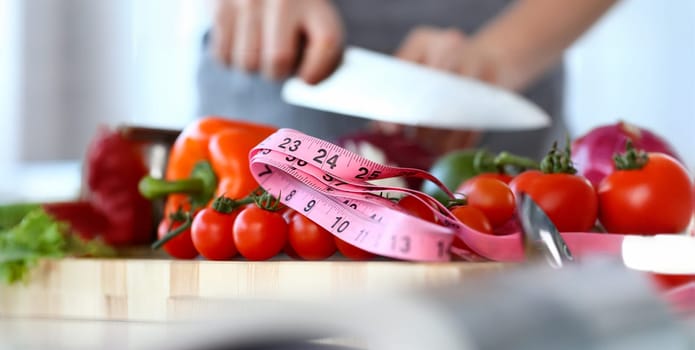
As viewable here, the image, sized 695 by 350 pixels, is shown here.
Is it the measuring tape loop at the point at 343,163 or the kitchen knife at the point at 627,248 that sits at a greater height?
the measuring tape loop at the point at 343,163

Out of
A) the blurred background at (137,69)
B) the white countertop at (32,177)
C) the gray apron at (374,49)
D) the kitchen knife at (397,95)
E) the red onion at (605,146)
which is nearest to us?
the red onion at (605,146)

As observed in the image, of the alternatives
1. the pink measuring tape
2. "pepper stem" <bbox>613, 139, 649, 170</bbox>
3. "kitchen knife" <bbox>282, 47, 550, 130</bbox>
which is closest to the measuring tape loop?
the pink measuring tape

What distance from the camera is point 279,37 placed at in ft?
4.46

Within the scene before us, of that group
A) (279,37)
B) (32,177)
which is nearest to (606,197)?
(279,37)

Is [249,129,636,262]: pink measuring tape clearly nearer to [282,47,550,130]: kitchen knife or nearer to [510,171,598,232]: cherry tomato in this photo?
[510,171,598,232]: cherry tomato

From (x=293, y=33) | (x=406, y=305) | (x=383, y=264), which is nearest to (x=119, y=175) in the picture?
(x=293, y=33)

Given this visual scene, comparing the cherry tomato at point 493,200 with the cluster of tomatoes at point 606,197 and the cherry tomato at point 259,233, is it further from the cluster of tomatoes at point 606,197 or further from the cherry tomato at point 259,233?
the cherry tomato at point 259,233

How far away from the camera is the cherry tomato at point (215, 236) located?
29.2 inches

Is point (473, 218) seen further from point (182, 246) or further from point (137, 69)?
point (137, 69)

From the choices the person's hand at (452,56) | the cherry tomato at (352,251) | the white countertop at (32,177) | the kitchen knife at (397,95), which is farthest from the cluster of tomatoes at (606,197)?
the white countertop at (32,177)

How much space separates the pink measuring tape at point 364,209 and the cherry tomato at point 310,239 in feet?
0.04

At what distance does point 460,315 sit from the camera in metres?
0.34

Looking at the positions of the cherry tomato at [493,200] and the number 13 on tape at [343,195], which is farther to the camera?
the cherry tomato at [493,200]

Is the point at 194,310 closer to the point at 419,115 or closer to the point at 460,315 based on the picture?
the point at 460,315
